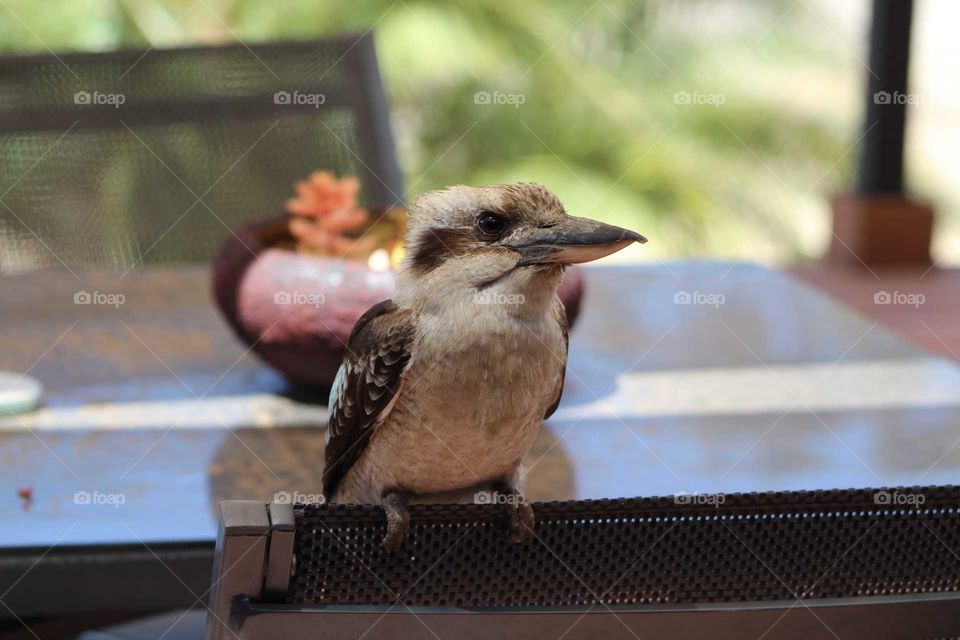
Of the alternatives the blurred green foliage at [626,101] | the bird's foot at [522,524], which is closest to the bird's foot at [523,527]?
the bird's foot at [522,524]

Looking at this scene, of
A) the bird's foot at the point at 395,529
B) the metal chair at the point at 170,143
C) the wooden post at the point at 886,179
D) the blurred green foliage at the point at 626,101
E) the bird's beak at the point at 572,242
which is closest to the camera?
the bird's foot at the point at 395,529

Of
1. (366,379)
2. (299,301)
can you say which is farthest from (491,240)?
(299,301)

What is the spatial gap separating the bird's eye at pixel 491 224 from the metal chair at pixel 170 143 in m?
1.68

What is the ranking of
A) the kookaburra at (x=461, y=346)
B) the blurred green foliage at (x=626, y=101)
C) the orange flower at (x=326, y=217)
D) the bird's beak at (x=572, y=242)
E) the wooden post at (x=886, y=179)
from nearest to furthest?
1. the bird's beak at (x=572, y=242)
2. the kookaburra at (x=461, y=346)
3. the orange flower at (x=326, y=217)
4. the wooden post at (x=886, y=179)
5. the blurred green foliage at (x=626, y=101)

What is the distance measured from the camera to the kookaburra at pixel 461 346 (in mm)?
1065

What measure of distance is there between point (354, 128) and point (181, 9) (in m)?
3.64

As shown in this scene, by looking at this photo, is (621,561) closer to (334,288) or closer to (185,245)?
(334,288)

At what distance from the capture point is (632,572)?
754mm

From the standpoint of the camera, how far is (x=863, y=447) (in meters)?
1.51

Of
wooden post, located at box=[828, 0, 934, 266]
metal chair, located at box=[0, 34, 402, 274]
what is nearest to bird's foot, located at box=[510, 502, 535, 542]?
metal chair, located at box=[0, 34, 402, 274]

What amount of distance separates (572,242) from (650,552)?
329 millimetres

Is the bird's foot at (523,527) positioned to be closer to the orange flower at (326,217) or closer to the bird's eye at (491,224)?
the bird's eye at (491,224)

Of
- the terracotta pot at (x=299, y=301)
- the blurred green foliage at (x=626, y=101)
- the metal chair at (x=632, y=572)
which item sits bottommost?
the metal chair at (x=632, y=572)

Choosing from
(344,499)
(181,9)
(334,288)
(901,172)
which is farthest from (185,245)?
(181,9)
